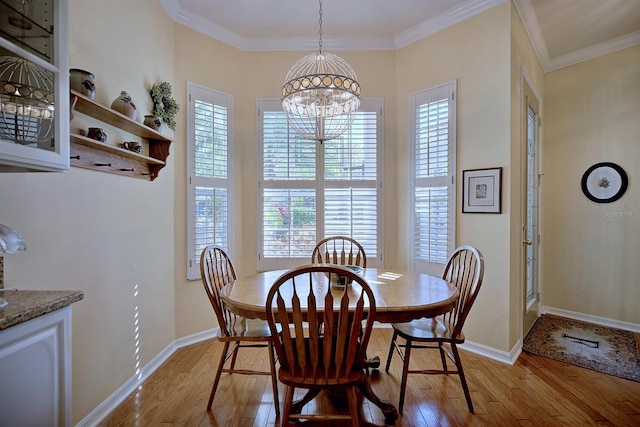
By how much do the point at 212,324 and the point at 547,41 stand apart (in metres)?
4.55

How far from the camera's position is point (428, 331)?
210 cm

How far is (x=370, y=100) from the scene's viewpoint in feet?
11.4

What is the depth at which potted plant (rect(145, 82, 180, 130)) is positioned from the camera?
265 centimetres

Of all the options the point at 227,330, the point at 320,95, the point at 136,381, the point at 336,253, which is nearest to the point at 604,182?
the point at 336,253

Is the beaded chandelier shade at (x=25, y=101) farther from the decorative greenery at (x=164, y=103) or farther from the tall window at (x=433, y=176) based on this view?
the tall window at (x=433, y=176)

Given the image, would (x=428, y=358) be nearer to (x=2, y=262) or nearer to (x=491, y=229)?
(x=491, y=229)

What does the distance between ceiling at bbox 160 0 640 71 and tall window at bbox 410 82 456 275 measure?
26.7 inches

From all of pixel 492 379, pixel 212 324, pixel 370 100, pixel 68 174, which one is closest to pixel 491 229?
pixel 492 379

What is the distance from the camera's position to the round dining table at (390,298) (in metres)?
1.66

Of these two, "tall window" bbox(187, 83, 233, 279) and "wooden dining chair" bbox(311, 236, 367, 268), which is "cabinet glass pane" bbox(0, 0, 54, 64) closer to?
"tall window" bbox(187, 83, 233, 279)

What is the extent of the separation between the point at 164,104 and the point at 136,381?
7.13ft

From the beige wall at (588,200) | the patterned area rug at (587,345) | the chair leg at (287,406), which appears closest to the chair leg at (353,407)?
the chair leg at (287,406)

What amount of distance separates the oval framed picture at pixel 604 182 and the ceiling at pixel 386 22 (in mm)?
1258

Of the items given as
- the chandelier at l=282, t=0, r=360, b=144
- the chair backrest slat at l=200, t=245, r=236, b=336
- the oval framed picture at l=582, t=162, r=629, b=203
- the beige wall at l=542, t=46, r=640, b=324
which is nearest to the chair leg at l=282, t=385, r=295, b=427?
the chair backrest slat at l=200, t=245, r=236, b=336
